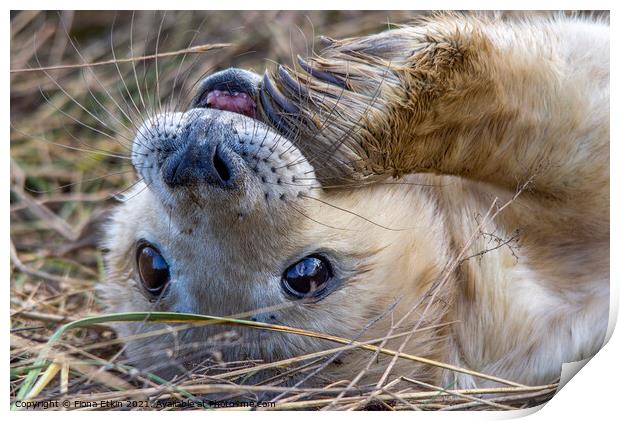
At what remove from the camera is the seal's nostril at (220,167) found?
2.34 metres

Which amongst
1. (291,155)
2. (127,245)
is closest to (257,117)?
(291,155)

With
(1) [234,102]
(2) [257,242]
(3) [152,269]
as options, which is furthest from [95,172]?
(2) [257,242]

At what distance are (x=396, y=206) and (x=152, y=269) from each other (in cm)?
80

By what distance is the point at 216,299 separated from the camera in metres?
2.52

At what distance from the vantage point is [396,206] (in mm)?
2750

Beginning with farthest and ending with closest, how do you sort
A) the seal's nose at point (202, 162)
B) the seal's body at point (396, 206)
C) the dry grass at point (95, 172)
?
the dry grass at point (95, 172)
the seal's body at point (396, 206)
the seal's nose at point (202, 162)

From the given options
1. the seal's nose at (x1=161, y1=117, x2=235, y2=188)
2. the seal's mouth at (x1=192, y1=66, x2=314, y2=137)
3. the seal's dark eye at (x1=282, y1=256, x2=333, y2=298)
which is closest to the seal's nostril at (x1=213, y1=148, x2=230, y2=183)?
the seal's nose at (x1=161, y1=117, x2=235, y2=188)

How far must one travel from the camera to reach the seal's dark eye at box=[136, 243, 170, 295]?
2.63 metres

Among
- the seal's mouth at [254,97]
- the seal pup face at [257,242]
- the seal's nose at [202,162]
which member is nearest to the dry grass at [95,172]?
the seal pup face at [257,242]

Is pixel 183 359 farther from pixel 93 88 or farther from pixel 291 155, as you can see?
pixel 93 88

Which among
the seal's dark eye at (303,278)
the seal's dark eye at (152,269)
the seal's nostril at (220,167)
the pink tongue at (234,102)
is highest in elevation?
the pink tongue at (234,102)

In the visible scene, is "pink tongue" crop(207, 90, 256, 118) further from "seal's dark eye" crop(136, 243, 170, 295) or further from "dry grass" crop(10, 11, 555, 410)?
"seal's dark eye" crop(136, 243, 170, 295)

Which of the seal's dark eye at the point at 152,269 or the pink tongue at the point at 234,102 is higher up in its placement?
the pink tongue at the point at 234,102

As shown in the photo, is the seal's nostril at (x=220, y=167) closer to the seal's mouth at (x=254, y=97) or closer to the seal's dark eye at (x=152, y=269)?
the seal's mouth at (x=254, y=97)
